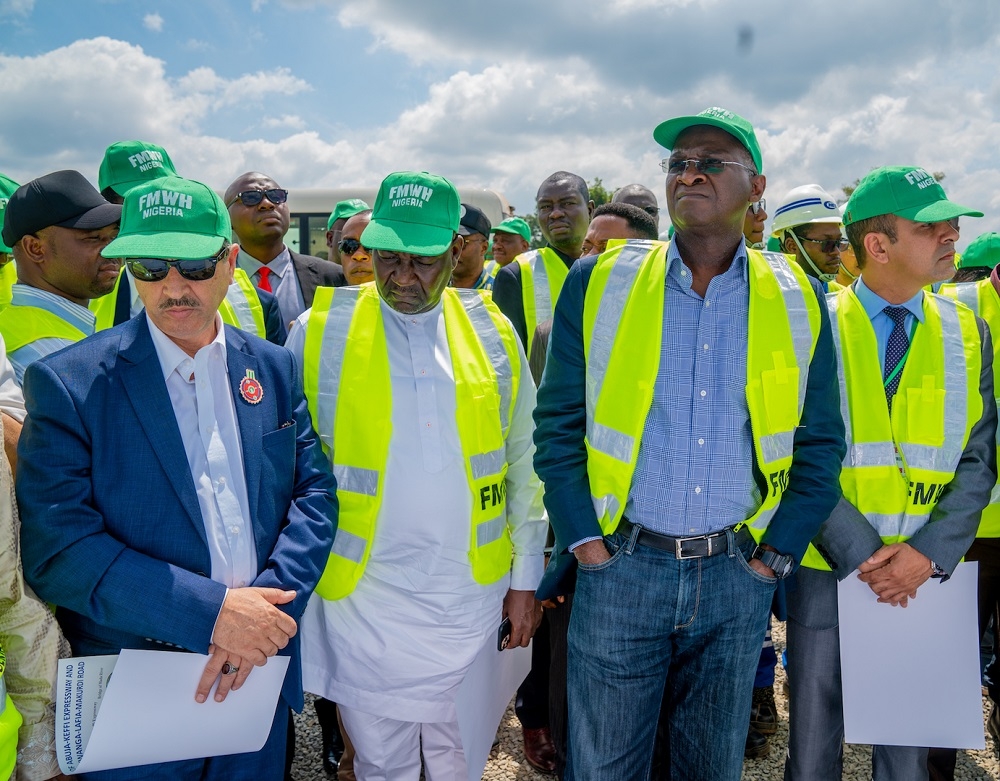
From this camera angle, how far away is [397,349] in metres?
2.46

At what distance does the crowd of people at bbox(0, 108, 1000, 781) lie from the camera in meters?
1.84

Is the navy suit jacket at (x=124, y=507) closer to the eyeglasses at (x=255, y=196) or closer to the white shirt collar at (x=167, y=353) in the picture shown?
the white shirt collar at (x=167, y=353)

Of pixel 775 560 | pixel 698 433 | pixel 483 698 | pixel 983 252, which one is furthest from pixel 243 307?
pixel 983 252

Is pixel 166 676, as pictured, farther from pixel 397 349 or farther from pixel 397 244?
pixel 397 244

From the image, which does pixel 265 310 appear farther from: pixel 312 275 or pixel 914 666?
pixel 914 666

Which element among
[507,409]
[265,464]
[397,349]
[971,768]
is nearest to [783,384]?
[507,409]

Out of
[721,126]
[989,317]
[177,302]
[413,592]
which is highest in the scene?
[721,126]

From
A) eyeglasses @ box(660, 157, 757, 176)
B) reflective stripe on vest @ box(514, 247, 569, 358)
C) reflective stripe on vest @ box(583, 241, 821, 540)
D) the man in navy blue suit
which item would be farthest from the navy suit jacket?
reflective stripe on vest @ box(514, 247, 569, 358)

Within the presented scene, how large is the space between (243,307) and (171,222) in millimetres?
1149

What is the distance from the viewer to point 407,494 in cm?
232

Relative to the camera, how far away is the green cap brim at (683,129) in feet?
7.23

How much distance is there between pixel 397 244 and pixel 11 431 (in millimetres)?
1192

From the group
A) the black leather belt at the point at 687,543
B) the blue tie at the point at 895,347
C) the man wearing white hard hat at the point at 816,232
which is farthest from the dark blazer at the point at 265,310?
the man wearing white hard hat at the point at 816,232

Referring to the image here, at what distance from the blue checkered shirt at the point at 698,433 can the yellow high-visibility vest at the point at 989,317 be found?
158cm
